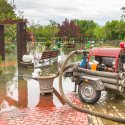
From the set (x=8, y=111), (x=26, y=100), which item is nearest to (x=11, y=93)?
(x=26, y=100)

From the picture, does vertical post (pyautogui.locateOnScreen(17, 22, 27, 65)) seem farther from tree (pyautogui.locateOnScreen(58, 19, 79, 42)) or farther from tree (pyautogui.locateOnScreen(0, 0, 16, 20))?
tree (pyautogui.locateOnScreen(58, 19, 79, 42))

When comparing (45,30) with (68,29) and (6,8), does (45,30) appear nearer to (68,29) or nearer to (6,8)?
(68,29)

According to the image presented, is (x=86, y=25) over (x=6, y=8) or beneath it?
over

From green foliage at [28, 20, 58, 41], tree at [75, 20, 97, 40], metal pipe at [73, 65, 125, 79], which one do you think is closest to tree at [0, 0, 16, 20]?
metal pipe at [73, 65, 125, 79]

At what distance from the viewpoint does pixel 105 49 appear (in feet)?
28.7

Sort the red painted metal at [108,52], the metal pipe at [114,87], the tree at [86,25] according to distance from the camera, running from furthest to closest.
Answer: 1. the tree at [86,25]
2. the red painted metal at [108,52]
3. the metal pipe at [114,87]

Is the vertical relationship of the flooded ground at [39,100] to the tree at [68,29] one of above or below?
below

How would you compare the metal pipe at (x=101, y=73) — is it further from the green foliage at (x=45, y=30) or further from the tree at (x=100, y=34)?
the tree at (x=100, y=34)

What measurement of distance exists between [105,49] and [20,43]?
10.5 metres

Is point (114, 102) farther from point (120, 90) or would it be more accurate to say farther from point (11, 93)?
point (11, 93)

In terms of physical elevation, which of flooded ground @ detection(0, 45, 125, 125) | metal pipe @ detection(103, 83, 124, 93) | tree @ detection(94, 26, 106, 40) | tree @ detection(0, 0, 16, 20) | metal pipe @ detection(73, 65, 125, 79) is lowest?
flooded ground @ detection(0, 45, 125, 125)

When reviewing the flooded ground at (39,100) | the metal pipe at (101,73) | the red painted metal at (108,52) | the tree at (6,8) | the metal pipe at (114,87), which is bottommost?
the flooded ground at (39,100)

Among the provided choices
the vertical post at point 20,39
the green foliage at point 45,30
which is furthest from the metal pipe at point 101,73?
the green foliage at point 45,30

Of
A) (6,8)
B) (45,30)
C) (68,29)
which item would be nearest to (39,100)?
(6,8)
